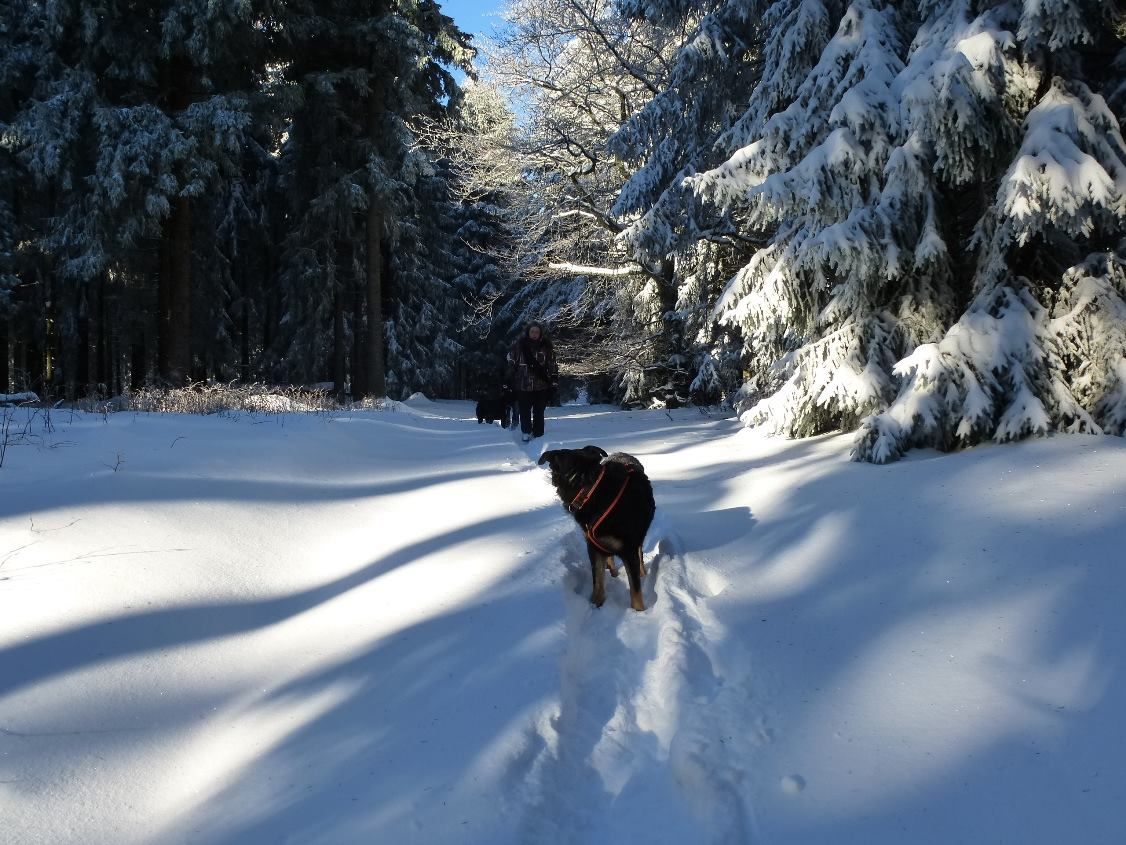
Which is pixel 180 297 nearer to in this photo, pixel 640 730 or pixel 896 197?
pixel 896 197

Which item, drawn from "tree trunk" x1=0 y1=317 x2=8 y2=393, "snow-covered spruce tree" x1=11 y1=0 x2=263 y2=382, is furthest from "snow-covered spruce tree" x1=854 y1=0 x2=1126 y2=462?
"tree trunk" x1=0 y1=317 x2=8 y2=393

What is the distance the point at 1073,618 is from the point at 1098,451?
257 cm

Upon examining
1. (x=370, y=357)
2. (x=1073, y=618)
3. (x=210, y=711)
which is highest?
(x=370, y=357)

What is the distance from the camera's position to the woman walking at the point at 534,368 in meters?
Answer: 10.2

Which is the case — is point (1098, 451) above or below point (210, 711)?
above

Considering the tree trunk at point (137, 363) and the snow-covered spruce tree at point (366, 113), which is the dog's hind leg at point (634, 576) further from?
the tree trunk at point (137, 363)

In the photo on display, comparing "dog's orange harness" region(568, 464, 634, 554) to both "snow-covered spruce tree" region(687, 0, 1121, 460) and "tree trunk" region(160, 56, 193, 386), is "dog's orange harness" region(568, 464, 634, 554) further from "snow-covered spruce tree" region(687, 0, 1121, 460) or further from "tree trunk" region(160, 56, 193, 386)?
"tree trunk" region(160, 56, 193, 386)

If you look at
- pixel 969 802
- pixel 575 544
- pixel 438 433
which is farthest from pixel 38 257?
pixel 969 802

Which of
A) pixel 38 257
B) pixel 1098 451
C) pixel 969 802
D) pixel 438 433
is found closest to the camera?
pixel 969 802

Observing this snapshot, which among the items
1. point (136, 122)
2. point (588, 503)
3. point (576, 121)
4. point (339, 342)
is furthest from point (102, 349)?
point (588, 503)

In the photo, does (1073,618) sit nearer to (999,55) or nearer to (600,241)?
(999,55)

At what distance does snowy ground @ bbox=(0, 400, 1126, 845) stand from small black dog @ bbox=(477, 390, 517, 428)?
8994mm

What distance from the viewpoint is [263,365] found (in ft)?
84.7

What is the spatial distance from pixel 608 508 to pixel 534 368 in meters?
6.49
